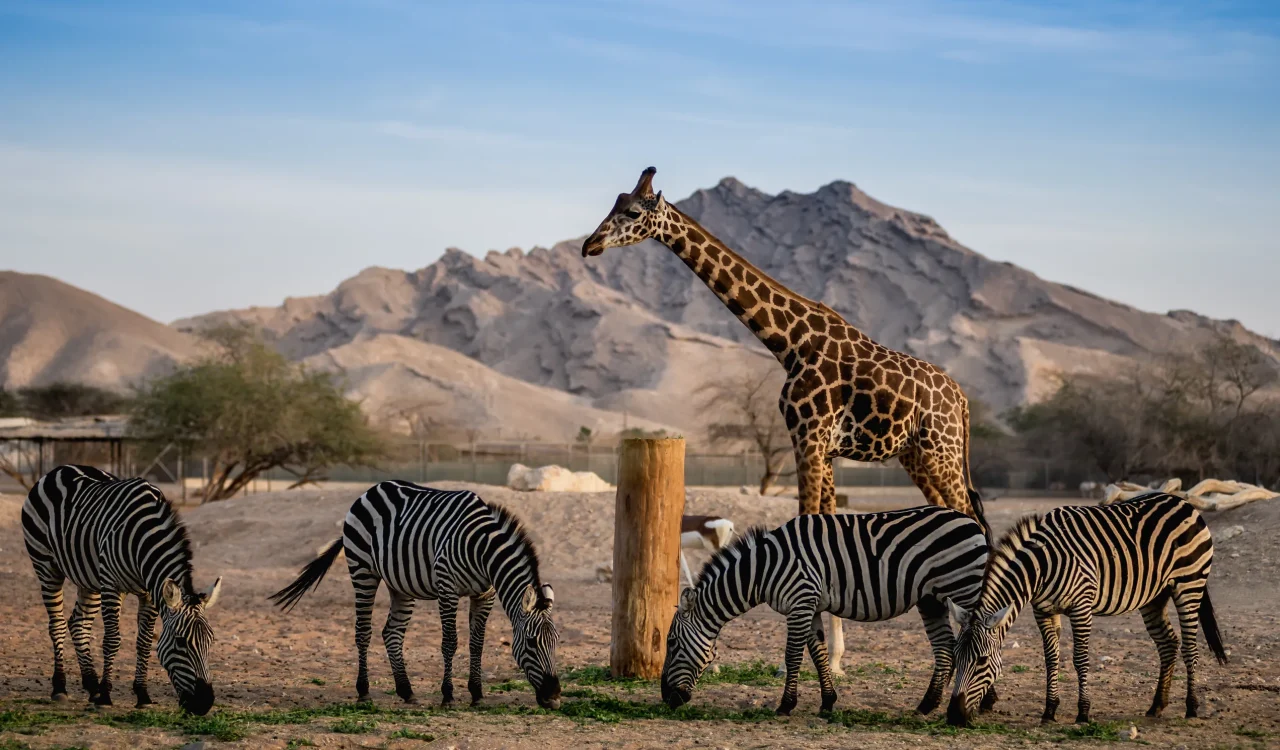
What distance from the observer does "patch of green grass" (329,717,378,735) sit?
7.21m

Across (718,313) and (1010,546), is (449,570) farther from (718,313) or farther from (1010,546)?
(718,313)

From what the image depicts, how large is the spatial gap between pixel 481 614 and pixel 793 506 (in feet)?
46.9

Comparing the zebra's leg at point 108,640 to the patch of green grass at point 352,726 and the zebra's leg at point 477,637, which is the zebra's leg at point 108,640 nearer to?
the patch of green grass at point 352,726

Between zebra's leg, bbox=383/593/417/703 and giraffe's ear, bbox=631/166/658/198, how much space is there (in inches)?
141

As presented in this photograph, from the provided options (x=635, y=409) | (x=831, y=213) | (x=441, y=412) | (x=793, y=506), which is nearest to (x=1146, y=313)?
(x=831, y=213)

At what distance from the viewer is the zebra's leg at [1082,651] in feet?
25.9

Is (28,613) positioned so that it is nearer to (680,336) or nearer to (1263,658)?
(1263,658)

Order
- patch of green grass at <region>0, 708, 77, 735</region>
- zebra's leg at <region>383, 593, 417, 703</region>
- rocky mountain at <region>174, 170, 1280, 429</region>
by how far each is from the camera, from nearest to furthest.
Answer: patch of green grass at <region>0, 708, 77, 735</region>, zebra's leg at <region>383, 593, 417, 703</region>, rocky mountain at <region>174, 170, 1280, 429</region>

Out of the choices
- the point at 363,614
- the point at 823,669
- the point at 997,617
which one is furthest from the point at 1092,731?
the point at 363,614

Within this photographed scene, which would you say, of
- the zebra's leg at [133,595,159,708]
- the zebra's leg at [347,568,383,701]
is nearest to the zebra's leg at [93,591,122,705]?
the zebra's leg at [133,595,159,708]

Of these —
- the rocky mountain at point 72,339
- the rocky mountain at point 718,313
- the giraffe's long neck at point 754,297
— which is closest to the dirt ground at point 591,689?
the giraffe's long neck at point 754,297

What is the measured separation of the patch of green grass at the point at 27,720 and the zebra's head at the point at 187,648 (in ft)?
2.19

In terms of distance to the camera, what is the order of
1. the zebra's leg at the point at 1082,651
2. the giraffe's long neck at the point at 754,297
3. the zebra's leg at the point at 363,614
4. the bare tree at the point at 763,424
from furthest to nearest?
the bare tree at the point at 763,424 → the giraffe's long neck at the point at 754,297 → the zebra's leg at the point at 363,614 → the zebra's leg at the point at 1082,651

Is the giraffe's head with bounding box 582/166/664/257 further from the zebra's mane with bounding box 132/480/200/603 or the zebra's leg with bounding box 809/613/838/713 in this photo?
the zebra's mane with bounding box 132/480/200/603
